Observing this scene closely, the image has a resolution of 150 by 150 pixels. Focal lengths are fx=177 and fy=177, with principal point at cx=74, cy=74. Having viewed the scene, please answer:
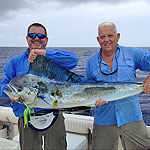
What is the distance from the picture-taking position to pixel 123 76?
87.4 inches

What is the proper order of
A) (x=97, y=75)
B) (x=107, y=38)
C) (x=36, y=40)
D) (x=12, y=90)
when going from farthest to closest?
(x=97, y=75), (x=107, y=38), (x=36, y=40), (x=12, y=90)

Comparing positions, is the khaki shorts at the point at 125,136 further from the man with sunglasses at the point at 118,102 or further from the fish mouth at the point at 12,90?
the fish mouth at the point at 12,90

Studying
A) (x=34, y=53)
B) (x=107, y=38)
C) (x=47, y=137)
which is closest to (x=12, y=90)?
(x=34, y=53)

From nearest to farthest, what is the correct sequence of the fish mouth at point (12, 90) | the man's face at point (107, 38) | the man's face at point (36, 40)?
the fish mouth at point (12, 90) → the man's face at point (36, 40) → the man's face at point (107, 38)

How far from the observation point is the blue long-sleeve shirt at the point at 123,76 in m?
2.22

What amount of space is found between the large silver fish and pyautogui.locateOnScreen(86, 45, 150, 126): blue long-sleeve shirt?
0.25 metres

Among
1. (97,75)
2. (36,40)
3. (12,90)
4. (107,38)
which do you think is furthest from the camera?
(97,75)

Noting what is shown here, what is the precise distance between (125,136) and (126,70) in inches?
33.2

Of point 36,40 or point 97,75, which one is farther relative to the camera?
point 97,75

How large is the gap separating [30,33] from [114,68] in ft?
3.67

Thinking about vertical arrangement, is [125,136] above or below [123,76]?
below

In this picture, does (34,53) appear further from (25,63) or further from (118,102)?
(118,102)

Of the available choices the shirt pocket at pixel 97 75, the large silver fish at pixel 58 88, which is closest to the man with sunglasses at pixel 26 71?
the large silver fish at pixel 58 88

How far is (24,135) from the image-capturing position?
7.44ft
